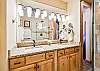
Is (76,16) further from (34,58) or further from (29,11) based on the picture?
(34,58)

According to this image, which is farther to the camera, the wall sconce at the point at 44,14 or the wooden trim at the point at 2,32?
the wall sconce at the point at 44,14

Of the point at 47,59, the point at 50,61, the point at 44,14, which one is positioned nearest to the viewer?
the point at 47,59

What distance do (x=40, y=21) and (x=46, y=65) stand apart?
4.50 ft

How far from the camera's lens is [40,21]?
454 centimetres

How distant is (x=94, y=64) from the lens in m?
2.45

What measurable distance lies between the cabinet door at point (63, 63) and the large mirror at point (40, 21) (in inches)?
28.9

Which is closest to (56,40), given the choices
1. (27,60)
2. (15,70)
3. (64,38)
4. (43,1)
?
(64,38)

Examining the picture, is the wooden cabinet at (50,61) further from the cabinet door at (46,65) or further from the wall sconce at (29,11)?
the wall sconce at (29,11)

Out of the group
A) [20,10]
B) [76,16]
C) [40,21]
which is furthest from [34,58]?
[76,16]

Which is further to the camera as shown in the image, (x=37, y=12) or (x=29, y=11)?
(x=37, y=12)

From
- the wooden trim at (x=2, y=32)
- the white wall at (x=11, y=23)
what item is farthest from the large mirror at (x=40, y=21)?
the wooden trim at (x=2, y=32)

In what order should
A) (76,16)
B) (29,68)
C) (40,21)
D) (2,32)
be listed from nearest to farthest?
(2,32) → (29,68) → (40,21) → (76,16)

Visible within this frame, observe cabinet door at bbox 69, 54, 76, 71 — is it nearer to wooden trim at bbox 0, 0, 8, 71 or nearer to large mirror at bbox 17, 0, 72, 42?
large mirror at bbox 17, 0, 72, 42

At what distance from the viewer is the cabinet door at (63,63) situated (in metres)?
4.25
